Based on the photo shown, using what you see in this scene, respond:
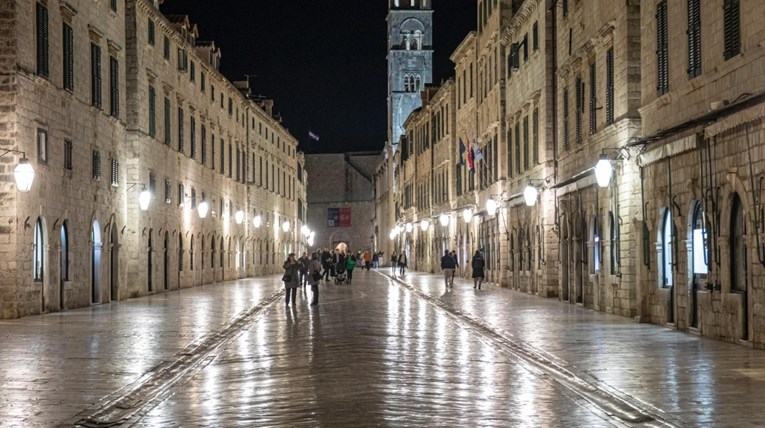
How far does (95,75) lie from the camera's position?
3531 cm

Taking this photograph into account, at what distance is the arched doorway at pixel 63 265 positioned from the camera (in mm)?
31266

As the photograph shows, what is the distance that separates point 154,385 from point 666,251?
515 inches

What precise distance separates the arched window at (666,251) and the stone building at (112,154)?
1543 centimetres

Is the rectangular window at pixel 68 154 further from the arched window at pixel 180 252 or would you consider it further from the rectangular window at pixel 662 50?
the arched window at pixel 180 252

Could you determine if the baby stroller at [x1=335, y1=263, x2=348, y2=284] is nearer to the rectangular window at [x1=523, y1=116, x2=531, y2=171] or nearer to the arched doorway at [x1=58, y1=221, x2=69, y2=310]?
the rectangular window at [x1=523, y1=116, x2=531, y2=171]

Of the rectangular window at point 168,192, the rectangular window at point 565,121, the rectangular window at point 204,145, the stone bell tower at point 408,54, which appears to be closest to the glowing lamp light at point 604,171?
the rectangular window at point 565,121

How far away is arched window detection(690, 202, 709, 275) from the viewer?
66.9 ft

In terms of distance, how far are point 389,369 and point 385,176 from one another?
10283 centimetres

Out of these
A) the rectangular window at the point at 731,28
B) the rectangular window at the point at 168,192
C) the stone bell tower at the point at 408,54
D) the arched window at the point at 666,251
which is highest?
the stone bell tower at the point at 408,54

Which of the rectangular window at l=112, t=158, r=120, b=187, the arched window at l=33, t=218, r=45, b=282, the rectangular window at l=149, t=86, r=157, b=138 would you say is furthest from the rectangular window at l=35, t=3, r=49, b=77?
the rectangular window at l=149, t=86, r=157, b=138

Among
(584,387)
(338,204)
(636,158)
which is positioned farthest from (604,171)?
(338,204)

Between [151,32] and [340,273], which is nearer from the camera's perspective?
[151,32]

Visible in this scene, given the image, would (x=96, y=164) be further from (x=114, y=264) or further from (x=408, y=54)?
(x=408, y=54)

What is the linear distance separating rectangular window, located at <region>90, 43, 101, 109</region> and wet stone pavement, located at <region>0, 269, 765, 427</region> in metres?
9.93
